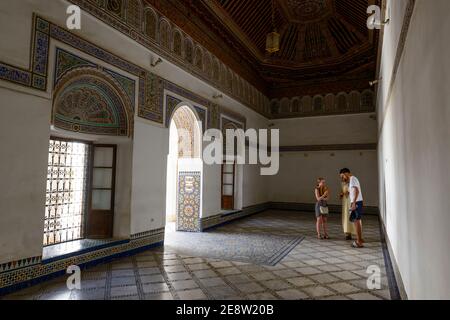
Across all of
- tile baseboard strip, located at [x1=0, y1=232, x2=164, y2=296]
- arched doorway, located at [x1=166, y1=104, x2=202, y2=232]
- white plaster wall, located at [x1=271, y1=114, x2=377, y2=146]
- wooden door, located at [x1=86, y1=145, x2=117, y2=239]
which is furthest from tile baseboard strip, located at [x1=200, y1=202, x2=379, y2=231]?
wooden door, located at [x1=86, y1=145, x2=117, y2=239]

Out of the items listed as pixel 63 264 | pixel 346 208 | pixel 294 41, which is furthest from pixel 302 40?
pixel 63 264

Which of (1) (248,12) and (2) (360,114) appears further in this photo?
(2) (360,114)

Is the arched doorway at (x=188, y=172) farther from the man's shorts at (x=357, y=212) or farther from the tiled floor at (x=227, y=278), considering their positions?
the man's shorts at (x=357, y=212)

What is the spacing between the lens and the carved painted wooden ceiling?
5875 mm

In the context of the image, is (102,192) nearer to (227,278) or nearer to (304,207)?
(227,278)

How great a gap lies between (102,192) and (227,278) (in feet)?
6.83

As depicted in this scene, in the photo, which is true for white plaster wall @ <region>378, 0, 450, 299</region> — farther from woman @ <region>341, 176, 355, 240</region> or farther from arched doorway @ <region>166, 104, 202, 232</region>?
arched doorway @ <region>166, 104, 202, 232</region>

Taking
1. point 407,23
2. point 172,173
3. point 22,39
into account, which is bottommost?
point 172,173

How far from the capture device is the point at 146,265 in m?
3.59

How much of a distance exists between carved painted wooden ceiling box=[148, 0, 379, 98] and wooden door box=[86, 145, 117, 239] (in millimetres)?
2561

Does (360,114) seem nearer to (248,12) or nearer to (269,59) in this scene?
(269,59)

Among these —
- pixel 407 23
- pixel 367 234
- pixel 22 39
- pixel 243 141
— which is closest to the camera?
pixel 407 23
